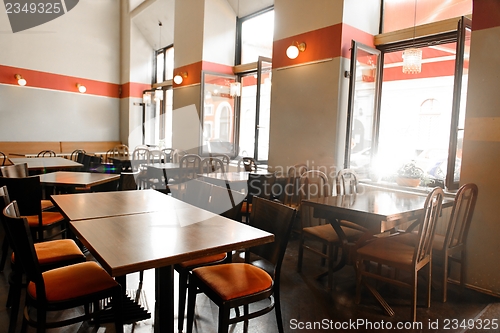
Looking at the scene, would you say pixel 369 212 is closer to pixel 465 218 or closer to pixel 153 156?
pixel 465 218

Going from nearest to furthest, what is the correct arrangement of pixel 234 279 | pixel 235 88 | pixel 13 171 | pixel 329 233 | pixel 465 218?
pixel 234 279
pixel 465 218
pixel 329 233
pixel 13 171
pixel 235 88

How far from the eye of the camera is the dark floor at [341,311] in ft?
7.81

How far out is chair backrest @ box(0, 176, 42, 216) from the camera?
9.30 feet

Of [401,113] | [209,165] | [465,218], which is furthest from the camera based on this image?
[209,165]

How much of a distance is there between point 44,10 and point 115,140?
3.57m

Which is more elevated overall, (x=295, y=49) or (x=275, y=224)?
(x=295, y=49)

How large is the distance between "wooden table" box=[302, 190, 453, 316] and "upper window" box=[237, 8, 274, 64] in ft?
12.6

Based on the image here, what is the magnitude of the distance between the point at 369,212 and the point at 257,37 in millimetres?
5043

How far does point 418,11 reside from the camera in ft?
14.0

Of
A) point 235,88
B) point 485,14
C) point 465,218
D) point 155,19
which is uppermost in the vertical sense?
point 155,19

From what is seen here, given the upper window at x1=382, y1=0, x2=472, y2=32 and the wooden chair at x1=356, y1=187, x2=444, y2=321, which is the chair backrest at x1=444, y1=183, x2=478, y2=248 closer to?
the wooden chair at x1=356, y1=187, x2=444, y2=321

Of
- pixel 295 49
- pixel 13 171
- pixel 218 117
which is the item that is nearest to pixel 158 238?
pixel 13 171

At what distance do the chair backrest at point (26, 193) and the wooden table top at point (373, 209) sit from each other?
226cm

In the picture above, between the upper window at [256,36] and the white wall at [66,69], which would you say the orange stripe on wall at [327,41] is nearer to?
the upper window at [256,36]
